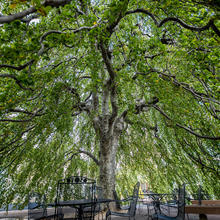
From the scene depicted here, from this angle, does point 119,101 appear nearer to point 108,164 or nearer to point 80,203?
point 108,164

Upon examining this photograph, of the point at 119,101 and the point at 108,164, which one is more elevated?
the point at 119,101

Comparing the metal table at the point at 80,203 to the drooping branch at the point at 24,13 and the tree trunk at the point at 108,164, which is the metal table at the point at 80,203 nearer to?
the tree trunk at the point at 108,164

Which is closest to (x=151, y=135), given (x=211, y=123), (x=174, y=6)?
(x=211, y=123)

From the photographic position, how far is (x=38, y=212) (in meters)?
3.04

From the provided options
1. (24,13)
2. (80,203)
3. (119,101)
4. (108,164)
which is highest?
(119,101)

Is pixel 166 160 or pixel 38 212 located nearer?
pixel 38 212

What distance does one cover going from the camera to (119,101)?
16.5 ft

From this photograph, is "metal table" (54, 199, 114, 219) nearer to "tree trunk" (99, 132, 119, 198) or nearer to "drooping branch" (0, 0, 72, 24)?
"tree trunk" (99, 132, 119, 198)

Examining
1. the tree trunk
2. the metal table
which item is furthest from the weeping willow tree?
the metal table

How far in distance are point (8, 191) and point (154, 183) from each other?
4164 millimetres

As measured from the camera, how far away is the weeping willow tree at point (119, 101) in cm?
306

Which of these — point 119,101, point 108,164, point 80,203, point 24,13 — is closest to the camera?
point 24,13

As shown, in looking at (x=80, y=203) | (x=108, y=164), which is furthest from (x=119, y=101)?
(x=80, y=203)

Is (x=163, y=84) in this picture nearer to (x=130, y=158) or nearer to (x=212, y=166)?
(x=212, y=166)
